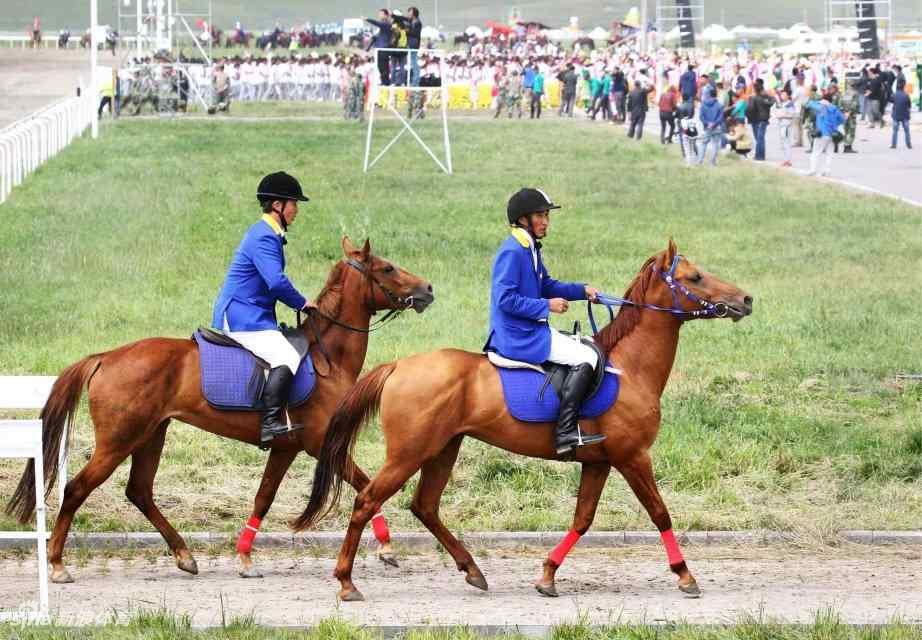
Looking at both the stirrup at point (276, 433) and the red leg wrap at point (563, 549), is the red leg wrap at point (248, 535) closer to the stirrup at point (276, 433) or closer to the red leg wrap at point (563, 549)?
the stirrup at point (276, 433)

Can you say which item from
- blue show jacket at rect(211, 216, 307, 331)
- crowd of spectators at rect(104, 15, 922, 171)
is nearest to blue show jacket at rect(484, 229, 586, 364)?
blue show jacket at rect(211, 216, 307, 331)

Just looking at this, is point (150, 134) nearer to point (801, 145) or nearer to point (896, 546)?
point (801, 145)

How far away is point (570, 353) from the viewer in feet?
32.0

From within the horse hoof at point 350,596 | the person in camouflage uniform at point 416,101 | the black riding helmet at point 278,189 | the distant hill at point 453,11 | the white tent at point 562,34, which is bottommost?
the horse hoof at point 350,596

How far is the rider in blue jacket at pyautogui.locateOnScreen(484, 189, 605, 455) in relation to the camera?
380 inches

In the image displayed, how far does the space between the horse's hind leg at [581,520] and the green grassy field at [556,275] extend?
1526 mm

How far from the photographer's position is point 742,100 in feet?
156

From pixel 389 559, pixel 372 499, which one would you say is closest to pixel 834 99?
pixel 389 559

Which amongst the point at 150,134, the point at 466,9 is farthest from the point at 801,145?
the point at 466,9

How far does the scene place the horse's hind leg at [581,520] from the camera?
9734 millimetres

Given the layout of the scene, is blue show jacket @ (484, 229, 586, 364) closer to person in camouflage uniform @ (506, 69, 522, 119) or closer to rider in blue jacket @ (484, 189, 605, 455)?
rider in blue jacket @ (484, 189, 605, 455)

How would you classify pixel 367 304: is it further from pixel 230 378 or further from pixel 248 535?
pixel 248 535

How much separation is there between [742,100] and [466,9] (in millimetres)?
92332

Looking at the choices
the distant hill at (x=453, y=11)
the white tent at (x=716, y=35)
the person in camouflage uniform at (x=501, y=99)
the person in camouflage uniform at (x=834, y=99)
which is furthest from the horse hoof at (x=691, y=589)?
the distant hill at (x=453, y=11)
